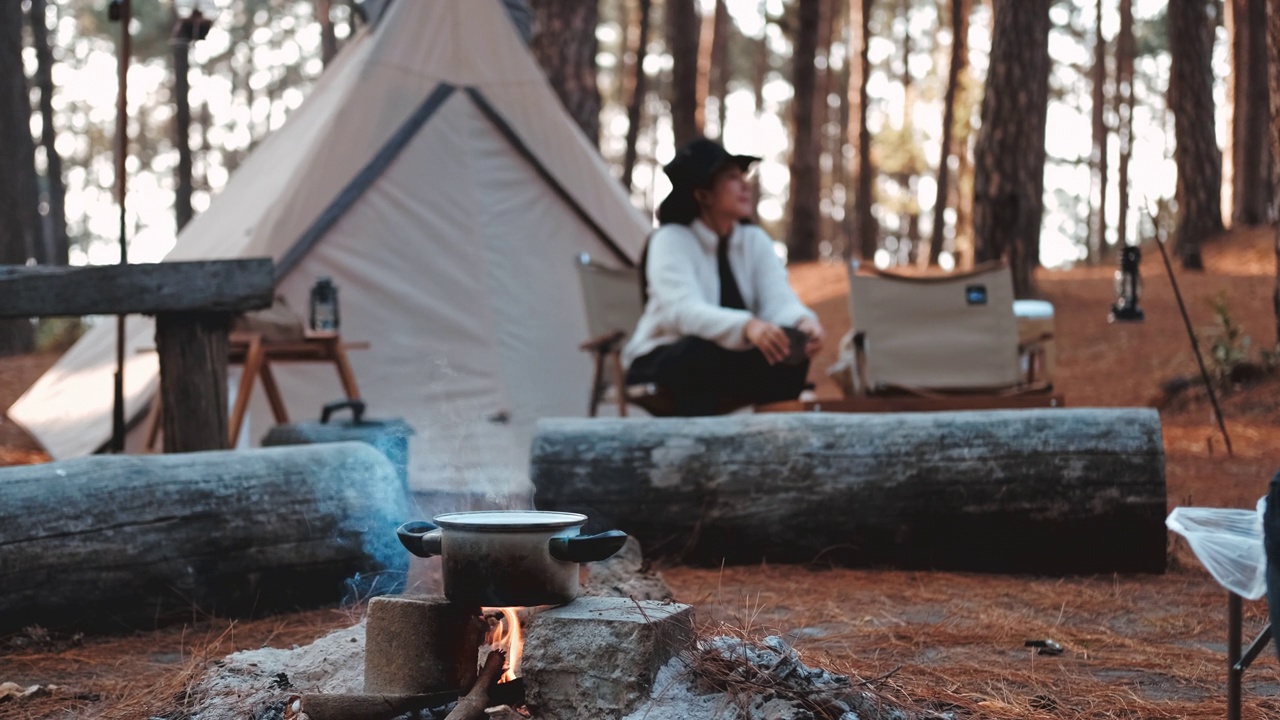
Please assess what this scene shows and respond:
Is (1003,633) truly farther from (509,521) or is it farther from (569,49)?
(569,49)

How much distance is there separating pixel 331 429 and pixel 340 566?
1137 mm

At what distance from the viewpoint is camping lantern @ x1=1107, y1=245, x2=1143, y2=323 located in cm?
536

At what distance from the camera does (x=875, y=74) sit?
30.6 m

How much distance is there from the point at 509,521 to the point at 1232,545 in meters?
1.12

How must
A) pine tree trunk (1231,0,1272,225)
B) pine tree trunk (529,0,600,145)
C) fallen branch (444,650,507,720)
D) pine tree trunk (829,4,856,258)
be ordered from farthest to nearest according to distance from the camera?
pine tree trunk (829,4,856,258)
pine tree trunk (1231,0,1272,225)
pine tree trunk (529,0,600,145)
fallen branch (444,650,507,720)

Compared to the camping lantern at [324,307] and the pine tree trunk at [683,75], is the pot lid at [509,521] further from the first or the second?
the pine tree trunk at [683,75]

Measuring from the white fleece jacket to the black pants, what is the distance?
5cm

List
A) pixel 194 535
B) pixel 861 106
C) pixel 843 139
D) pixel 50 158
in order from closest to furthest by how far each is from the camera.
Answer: pixel 194 535, pixel 861 106, pixel 50 158, pixel 843 139

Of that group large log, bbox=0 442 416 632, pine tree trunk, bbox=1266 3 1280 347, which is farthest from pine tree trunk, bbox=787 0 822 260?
large log, bbox=0 442 416 632

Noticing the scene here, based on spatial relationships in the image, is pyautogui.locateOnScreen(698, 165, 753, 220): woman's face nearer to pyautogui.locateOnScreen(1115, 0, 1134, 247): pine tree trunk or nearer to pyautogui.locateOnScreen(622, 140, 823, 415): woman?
pyautogui.locateOnScreen(622, 140, 823, 415): woman

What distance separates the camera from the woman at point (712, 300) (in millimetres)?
4566

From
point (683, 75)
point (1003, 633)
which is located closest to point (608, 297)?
point (1003, 633)

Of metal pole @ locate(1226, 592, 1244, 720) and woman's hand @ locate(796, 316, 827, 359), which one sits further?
woman's hand @ locate(796, 316, 827, 359)

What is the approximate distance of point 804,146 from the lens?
13.1 meters
